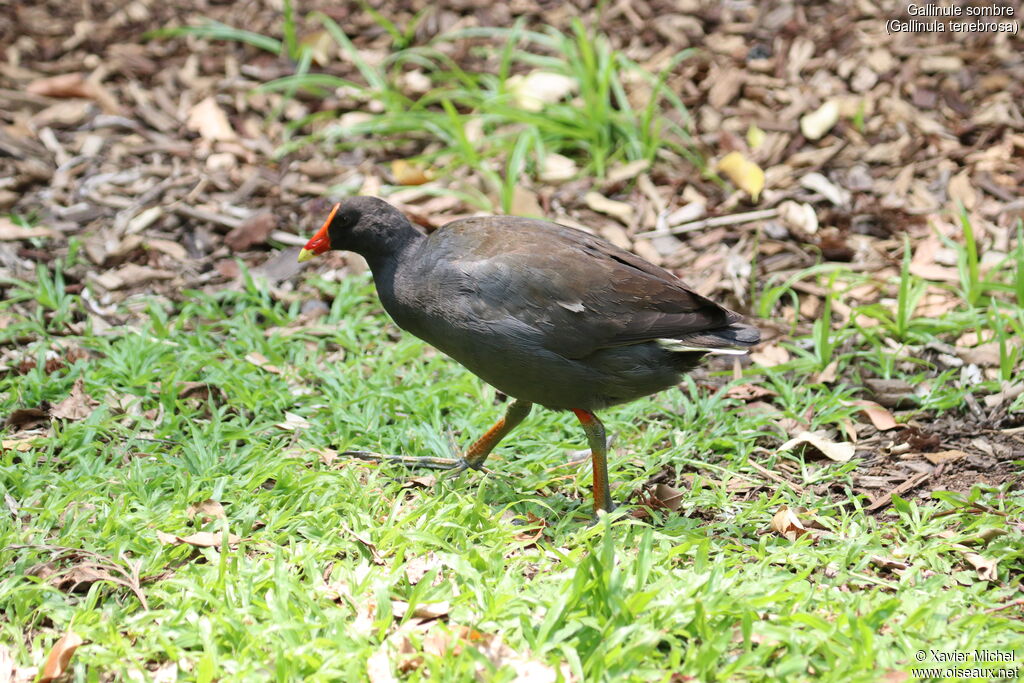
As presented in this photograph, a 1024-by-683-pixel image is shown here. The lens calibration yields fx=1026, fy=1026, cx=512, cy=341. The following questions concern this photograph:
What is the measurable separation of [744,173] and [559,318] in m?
3.18

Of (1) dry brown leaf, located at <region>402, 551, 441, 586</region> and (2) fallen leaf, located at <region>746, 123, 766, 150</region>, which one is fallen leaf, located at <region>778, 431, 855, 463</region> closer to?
A: (1) dry brown leaf, located at <region>402, 551, 441, 586</region>

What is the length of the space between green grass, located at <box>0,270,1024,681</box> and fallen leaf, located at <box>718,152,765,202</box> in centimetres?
Result: 177

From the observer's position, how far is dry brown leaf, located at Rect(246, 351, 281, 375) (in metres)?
5.35

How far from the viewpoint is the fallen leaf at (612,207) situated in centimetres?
666

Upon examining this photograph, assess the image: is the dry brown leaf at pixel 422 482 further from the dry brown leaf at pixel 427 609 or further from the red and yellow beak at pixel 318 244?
the red and yellow beak at pixel 318 244

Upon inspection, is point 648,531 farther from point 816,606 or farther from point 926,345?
point 926,345

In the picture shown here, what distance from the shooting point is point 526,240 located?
4.29m

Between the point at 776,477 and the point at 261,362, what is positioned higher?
the point at 776,477

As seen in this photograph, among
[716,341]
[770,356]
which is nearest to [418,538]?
[716,341]

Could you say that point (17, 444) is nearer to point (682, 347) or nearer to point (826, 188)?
point (682, 347)

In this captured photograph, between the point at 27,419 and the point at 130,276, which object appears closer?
the point at 27,419

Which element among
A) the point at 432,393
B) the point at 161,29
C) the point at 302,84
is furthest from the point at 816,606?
the point at 161,29

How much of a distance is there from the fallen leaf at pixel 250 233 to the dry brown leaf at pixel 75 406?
1.78 m

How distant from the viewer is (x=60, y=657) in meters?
3.23
